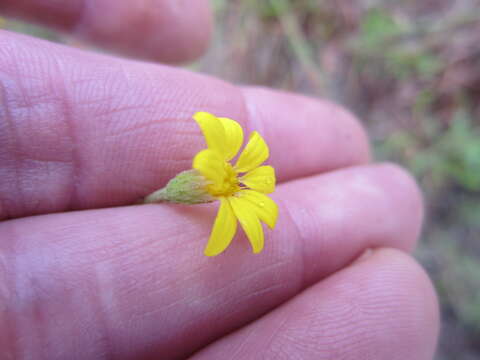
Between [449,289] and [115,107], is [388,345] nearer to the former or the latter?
[115,107]

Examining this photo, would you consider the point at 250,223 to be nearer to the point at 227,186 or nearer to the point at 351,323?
the point at 227,186

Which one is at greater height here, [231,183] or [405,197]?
[231,183]

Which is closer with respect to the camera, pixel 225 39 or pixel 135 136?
pixel 135 136

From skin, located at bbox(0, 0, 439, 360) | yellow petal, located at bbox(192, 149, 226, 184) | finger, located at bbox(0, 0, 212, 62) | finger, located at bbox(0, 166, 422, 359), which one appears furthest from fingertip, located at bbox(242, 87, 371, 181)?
yellow petal, located at bbox(192, 149, 226, 184)

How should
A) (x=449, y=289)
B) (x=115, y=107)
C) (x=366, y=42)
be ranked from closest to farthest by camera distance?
(x=115, y=107)
(x=449, y=289)
(x=366, y=42)

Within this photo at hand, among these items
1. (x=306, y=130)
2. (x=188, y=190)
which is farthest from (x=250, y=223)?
(x=306, y=130)

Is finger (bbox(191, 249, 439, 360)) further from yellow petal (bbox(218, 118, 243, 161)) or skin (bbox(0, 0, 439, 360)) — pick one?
yellow petal (bbox(218, 118, 243, 161))

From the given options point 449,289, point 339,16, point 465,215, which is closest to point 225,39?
point 339,16
